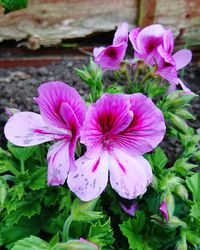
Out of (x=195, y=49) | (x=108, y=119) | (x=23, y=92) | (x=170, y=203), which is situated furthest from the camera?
(x=195, y=49)

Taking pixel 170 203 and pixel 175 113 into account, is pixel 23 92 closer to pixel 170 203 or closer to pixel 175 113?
pixel 175 113

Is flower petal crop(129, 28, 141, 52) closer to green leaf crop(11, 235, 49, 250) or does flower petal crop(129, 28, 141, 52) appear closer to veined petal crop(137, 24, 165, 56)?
veined petal crop(137, 24, 165, 56)

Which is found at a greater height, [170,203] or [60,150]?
[60,150]

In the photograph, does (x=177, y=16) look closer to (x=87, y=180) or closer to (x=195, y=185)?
A: (x=195, y=185)

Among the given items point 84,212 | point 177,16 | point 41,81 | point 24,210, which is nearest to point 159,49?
point 84,212

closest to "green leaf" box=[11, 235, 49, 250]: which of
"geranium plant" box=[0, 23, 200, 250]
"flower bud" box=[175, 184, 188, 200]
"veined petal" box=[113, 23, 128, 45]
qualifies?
"geranium plant" box=[0, 23, 200, 250]

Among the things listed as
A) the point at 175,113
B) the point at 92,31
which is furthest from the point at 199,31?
the point at 175,113

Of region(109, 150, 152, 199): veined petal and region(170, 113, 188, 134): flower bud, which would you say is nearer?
region(109, 150, 152, 199): veined petal

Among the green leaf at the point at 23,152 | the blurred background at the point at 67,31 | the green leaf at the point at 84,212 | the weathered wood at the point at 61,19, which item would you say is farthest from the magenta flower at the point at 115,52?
the weathered wood at the point at 61,19

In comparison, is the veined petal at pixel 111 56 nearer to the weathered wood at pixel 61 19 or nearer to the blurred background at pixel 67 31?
the blurred background at pixel 67 31
